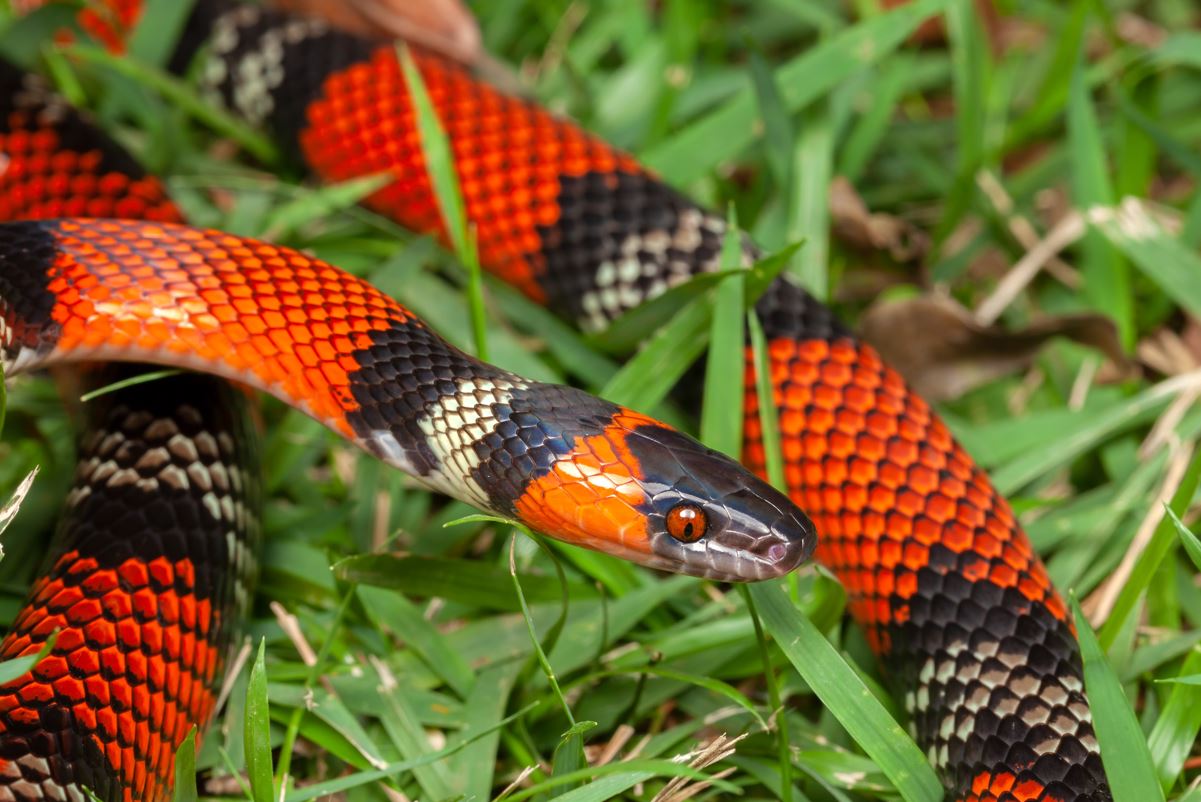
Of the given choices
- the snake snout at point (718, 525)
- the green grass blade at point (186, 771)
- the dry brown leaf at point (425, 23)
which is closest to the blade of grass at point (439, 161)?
the dry brown leaf at point (425, 23)

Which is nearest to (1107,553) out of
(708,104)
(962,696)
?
(962,696)

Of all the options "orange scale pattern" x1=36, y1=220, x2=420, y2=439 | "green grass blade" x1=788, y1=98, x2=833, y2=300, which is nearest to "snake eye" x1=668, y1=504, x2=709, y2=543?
"orange scale pattern" x1=36, y1=220, x2=420, y2=439

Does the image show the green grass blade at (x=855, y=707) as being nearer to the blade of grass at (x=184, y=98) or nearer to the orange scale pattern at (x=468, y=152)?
the orange scale pattern at (x=468, y=152)

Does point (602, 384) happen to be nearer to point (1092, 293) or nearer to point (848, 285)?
point (848, 285)

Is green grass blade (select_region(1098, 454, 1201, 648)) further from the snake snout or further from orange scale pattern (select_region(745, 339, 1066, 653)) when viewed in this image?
the snake snout

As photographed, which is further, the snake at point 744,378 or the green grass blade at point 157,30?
the green grass blade at point 157,30
